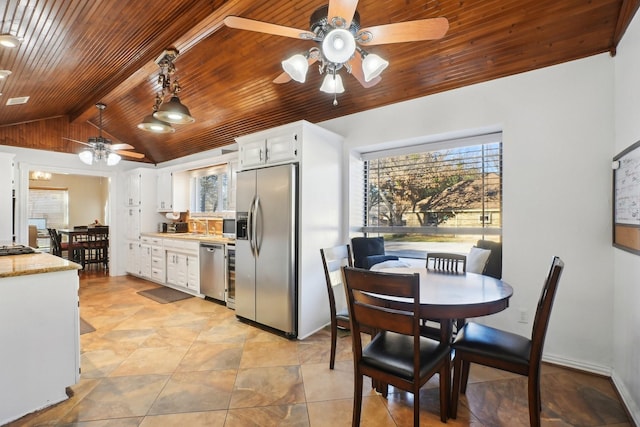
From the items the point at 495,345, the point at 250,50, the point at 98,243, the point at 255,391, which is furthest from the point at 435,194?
the point at 98,243

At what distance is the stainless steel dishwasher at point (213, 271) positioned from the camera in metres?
4.12

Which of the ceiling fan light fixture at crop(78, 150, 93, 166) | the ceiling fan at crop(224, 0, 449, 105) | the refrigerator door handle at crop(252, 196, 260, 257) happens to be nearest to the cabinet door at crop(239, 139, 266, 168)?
the refrigerator door handle at crop(252, 196, 260, 257)

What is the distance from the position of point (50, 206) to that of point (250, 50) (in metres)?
9.29

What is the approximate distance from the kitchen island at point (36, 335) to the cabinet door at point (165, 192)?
3.84 meters

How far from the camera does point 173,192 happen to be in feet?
19.0

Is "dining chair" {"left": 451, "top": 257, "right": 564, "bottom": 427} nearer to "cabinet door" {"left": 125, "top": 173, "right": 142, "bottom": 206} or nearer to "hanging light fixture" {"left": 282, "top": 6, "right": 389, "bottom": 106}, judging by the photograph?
"hanging light fixture" {"left": 282, "top": 6, "right": 389, "bottom": 106}

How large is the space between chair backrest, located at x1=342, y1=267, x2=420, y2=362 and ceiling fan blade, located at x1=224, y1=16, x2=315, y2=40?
1347 mm

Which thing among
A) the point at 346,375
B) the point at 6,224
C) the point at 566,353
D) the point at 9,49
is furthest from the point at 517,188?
the point at 6,224

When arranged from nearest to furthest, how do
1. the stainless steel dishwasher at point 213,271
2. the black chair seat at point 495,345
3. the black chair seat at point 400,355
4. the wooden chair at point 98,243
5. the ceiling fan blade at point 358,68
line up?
the black chair seat at point 400,355, the black chair seat at point 495,345, the ceiling fan blade at point 358,68, the stainless steel dishwasher at point 213,271, the wooden chair at point 98,243

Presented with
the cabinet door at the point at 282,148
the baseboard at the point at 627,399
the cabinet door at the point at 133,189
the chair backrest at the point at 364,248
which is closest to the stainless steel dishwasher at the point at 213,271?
the cabinet door at the point at 282,148

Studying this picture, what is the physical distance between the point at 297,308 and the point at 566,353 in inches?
Result: 92.5

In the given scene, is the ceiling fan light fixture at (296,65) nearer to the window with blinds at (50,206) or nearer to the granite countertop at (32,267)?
the granite countertop at (32,267)

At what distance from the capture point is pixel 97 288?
5113 millimetres

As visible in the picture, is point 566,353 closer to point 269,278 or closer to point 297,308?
point 297,308
